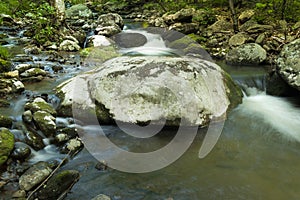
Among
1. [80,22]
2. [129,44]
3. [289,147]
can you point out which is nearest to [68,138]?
[289,147]

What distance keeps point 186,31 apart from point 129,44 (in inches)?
109

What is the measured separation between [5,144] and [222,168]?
2.91 m

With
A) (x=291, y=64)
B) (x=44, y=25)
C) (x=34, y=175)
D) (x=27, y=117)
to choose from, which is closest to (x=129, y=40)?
(x=44, y=25)

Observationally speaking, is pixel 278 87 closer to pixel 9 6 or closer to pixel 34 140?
pixel 34 140

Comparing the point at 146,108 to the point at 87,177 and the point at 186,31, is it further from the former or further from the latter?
the point at 186,31

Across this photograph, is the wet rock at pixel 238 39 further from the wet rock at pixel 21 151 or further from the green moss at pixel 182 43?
the wet rock at pixel 21 151

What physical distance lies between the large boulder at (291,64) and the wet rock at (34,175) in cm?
479

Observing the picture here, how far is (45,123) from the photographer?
4.00 m

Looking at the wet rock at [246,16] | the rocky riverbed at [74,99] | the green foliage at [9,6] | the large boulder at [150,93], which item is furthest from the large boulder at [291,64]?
the green foliage at [9,6]

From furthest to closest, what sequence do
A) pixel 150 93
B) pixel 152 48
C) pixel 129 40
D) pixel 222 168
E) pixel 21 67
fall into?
pixel 129 40
pixel 152 48
pixel 21 67
pixel 150 93
pixel 222 168

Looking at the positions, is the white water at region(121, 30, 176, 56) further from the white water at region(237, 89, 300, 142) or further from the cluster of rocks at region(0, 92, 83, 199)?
the cluster of rocks at region(0, 92, 83, 199)

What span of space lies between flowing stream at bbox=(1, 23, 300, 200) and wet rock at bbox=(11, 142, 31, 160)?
131mm

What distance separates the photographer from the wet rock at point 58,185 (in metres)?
2.83

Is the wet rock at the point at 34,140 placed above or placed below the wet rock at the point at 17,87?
below
